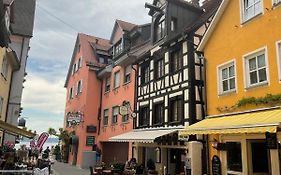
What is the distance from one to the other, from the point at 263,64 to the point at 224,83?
2.52 metres

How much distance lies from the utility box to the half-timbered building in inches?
295

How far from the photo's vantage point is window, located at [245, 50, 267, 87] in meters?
11.8

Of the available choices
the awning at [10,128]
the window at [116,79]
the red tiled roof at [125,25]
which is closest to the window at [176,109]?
the awning at [10,128]

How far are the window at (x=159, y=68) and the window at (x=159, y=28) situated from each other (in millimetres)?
1576

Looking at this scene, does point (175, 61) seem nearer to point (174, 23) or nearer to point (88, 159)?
point (174, 23)

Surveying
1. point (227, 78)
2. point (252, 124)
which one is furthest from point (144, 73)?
point (252, 124)

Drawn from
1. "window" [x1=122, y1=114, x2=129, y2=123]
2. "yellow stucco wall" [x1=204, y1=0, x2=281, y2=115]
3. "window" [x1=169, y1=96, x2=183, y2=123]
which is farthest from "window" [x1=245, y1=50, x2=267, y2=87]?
"window" [x1=122, y1=114, x2=129, y2=123]

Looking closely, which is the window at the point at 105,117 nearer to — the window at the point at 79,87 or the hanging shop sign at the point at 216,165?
the window at the point at 79,87

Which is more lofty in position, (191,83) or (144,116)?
(191,83)

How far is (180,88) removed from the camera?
1647 centimetres

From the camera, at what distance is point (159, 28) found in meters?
20.2

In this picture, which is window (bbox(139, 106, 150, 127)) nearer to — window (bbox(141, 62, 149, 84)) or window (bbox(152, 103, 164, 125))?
window (bbox(152, 103, 164, 125))

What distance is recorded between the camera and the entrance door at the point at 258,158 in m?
12.0

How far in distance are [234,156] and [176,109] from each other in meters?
4.85
